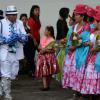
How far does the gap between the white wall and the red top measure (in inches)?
35.2

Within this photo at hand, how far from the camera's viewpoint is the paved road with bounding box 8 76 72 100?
10094mm

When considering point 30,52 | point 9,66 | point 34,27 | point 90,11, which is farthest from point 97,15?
point 30,52

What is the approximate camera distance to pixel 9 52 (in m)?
9.17

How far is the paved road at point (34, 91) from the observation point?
10094 millimetres

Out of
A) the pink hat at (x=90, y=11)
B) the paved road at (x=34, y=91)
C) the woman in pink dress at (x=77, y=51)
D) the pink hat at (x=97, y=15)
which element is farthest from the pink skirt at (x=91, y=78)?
the paved road at (x=34, y=91)

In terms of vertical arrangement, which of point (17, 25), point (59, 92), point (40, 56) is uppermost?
point (17, 25)

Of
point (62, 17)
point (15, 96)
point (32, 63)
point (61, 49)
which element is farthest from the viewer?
point (32, 63)

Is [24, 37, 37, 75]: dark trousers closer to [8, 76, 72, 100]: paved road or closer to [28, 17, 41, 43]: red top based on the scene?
[28, 17, 41, 43]: red top

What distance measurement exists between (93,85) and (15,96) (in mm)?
2018

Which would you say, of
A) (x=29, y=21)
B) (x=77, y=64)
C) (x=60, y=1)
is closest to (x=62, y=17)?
(x=29, y=21)

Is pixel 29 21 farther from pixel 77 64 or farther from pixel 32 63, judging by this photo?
pixel 77 64

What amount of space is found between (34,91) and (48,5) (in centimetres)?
357

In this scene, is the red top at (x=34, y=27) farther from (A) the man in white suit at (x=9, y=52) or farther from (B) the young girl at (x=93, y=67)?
(B) the young girl at (x=93, y=67)

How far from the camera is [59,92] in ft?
35.0
